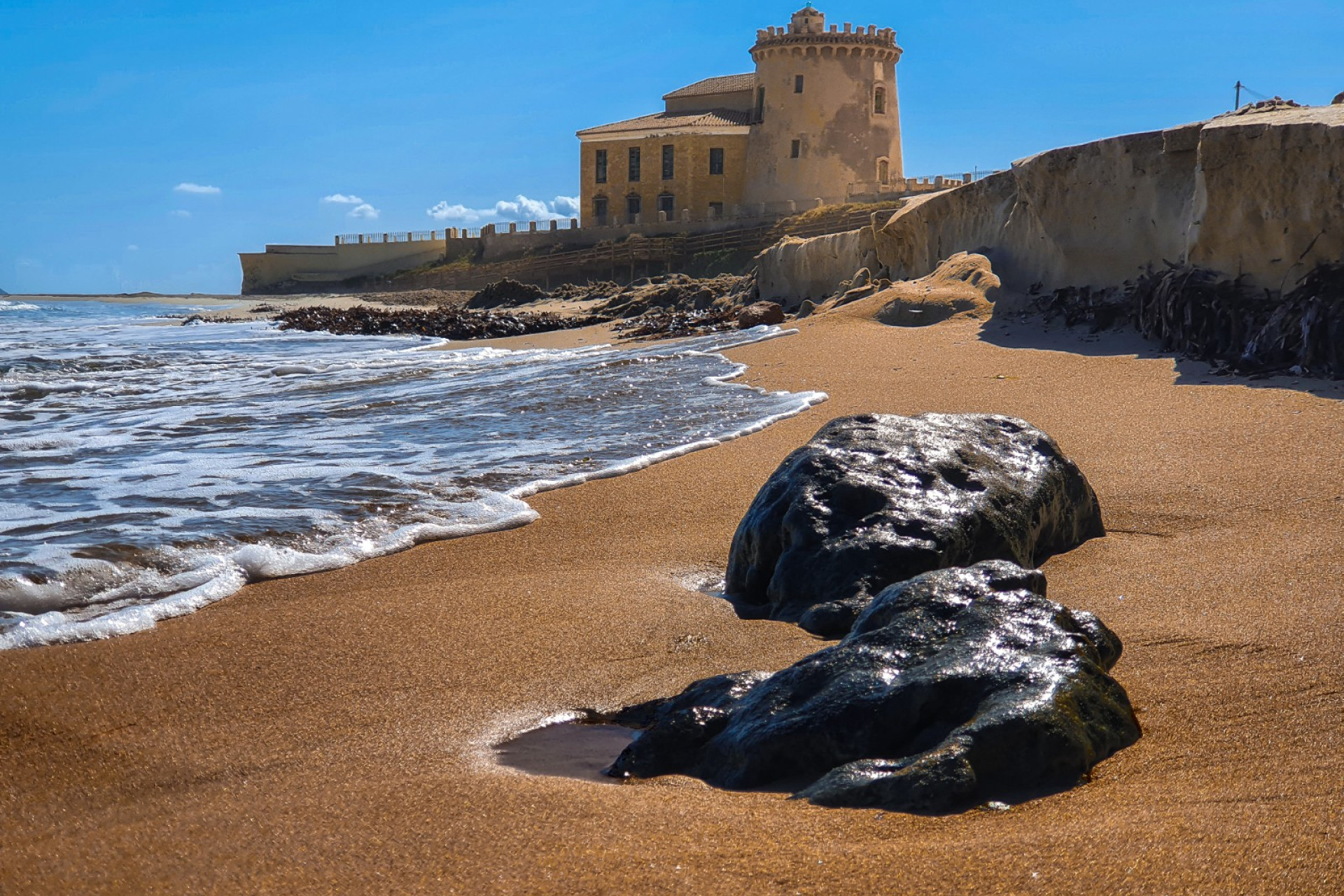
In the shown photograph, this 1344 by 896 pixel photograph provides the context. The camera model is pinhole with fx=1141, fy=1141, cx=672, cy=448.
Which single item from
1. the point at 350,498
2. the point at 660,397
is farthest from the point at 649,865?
the point at 660,397

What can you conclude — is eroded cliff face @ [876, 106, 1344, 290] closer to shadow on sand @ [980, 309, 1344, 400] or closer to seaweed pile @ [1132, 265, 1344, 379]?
seaweed pile @ [1132, 265, 1344, 379]

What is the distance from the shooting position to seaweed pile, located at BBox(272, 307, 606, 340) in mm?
20578

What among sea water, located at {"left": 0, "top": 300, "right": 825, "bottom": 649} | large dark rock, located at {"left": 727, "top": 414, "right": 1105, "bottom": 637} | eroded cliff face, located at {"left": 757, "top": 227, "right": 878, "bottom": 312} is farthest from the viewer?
eroded cliff face, located at {"left": 757, "top": 227, "right": 878, "bottom": 312}

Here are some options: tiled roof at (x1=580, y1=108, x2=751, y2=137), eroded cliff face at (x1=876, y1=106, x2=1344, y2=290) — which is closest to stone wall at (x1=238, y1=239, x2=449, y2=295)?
tiled roof at (x1=580, y1=108, x2=751, y2=137)

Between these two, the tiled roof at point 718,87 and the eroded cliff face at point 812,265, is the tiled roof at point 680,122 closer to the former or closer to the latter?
the tiled roof at point 718,87

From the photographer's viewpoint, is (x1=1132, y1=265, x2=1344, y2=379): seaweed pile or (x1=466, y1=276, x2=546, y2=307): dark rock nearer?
(x1=1132, y1=265, x2=1344, y2=379): seaweed pile

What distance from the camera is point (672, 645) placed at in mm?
3391

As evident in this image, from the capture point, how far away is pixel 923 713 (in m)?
2.36

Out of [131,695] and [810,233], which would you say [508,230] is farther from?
[131,695]

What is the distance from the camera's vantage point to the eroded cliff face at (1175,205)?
720 centimetres

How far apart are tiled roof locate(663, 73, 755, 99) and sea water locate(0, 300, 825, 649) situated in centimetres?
4079

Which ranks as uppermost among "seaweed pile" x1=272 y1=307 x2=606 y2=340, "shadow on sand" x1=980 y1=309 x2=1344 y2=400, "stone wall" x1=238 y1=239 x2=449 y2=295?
"stone wall" x1=238 y1=239 x2=449 y2=295

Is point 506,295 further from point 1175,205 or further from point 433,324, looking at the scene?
point 1175,205

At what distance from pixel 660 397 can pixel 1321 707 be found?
20.9 ft
